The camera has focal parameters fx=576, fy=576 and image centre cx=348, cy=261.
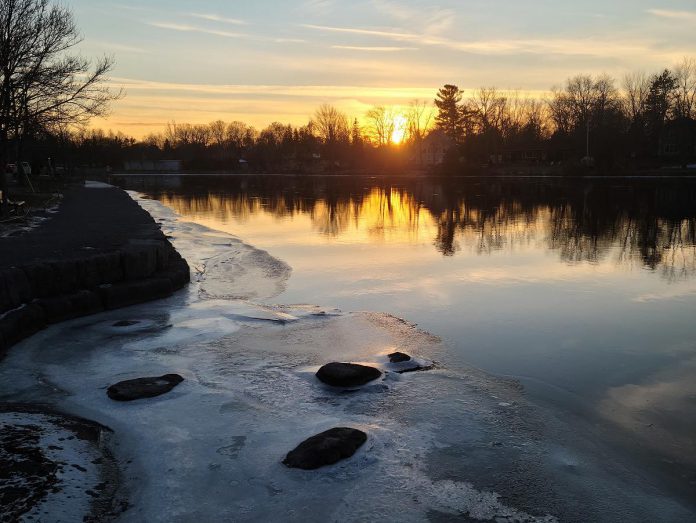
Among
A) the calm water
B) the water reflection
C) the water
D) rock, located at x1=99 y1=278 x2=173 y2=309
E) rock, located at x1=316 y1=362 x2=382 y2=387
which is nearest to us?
the calm water

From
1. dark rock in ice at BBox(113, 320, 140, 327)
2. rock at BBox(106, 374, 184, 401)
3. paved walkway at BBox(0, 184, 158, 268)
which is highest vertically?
paved walkway at BBox(0, 184, 158, 268)

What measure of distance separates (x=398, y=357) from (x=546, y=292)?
4879 millimetres

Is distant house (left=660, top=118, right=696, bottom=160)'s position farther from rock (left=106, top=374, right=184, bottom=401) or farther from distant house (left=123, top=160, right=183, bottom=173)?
distant house (left=123, top=160, right=183, bottom=173)

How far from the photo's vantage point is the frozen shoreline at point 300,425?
4387mm

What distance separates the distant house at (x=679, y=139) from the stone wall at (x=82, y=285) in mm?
76859

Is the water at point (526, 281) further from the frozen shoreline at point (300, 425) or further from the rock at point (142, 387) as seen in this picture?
the rock at point (142, 387)

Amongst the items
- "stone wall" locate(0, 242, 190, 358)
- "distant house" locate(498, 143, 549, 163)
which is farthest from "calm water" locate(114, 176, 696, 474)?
"distant house" locate(498, 143, 549, 163)

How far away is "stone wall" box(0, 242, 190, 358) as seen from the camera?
8711 mm

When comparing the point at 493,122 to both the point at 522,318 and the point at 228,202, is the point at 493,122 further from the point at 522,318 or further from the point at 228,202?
the point at 522,318

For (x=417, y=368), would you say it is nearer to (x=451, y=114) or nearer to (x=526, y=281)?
(x=526, y=281)

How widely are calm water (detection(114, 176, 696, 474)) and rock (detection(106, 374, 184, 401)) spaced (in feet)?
11.3

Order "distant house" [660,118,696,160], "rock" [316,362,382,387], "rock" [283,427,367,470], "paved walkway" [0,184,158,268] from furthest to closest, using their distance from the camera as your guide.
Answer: "distant house" [660,118,696,160] → "paved walkway" [0,184,158,268] → "rock" [316,362,382,387] → "rock" [283,427,367,470]

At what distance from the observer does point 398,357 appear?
294 inches

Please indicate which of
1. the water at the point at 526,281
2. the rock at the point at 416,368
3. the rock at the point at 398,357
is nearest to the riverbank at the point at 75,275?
the water at the point at 526,281
